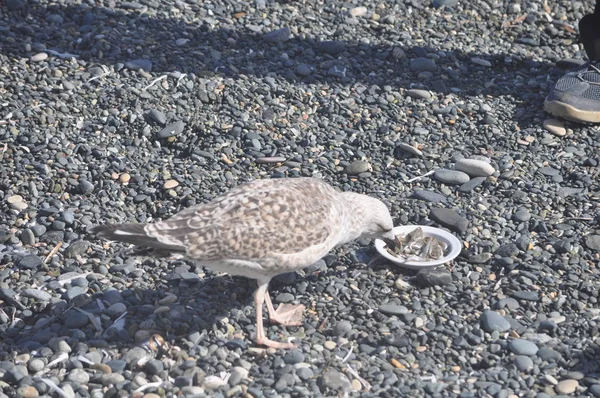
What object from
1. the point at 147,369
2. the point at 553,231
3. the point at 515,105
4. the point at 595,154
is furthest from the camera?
the point at 515,105

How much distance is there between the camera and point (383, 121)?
7.82 meters

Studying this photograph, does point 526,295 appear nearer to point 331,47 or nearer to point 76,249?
point 76,249

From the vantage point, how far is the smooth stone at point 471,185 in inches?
275

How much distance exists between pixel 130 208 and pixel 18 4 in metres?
3.48

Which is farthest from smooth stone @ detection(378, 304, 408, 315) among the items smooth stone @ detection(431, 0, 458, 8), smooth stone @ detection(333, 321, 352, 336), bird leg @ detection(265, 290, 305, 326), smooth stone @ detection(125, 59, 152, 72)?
smooth stone @ detection(431, 0, 458, 8)

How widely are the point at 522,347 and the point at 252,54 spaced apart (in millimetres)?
4400

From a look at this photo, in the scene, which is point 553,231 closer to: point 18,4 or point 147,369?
point 147,369

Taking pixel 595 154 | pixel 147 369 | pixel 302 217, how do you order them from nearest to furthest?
1. pixel 147 369
2. pixel 302 217
3. pixel 595 154

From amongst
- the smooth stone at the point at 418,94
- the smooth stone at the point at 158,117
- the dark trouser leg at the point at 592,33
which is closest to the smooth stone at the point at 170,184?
the smooth stone at the point at 158,117

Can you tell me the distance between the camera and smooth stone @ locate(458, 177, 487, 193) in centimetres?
699

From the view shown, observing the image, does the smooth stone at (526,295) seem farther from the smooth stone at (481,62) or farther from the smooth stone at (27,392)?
the smooth stone at (481,62)

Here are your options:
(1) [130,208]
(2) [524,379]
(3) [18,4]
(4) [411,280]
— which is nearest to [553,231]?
(4) [411,280]

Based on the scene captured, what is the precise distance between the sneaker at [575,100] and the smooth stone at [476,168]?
3.45ft

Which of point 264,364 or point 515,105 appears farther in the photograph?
point 515,105
